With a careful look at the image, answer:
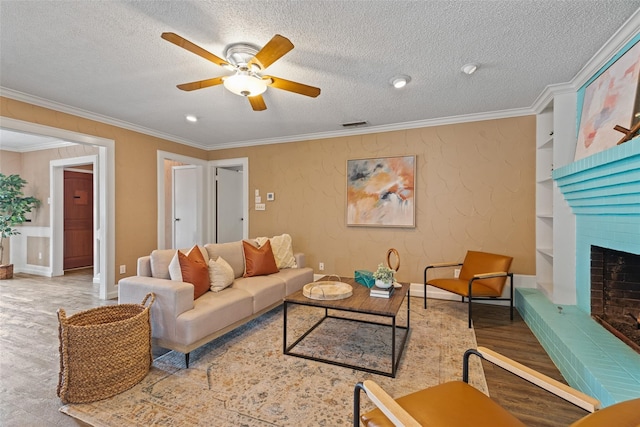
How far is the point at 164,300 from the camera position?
221 centimetres

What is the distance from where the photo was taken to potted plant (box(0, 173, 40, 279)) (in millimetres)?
4989

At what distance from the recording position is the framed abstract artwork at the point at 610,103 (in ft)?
6.31

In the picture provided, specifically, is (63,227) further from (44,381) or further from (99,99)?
(44,381)

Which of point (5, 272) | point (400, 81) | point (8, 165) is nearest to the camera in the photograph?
point (400, 81)

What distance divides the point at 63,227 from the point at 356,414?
682 centimetres

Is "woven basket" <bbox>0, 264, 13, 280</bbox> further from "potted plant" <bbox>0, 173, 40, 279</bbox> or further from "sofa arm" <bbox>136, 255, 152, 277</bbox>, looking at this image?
"sofa arm" <bbox>136, 255, 152, 277</bbox>

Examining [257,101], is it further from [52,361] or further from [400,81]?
[52,361]

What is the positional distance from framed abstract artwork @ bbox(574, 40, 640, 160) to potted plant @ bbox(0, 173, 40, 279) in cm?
825

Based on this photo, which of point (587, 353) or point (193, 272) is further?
point (193, 272)

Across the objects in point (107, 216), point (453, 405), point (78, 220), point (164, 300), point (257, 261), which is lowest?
point (453, 405)

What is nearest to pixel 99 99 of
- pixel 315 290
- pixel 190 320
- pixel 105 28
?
pixel 105 28

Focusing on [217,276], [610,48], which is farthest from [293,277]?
[610,48]

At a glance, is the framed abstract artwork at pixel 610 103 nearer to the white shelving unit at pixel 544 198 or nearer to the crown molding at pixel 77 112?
the white shelving unit at pixel 544 198

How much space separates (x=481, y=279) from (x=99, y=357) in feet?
11.5
